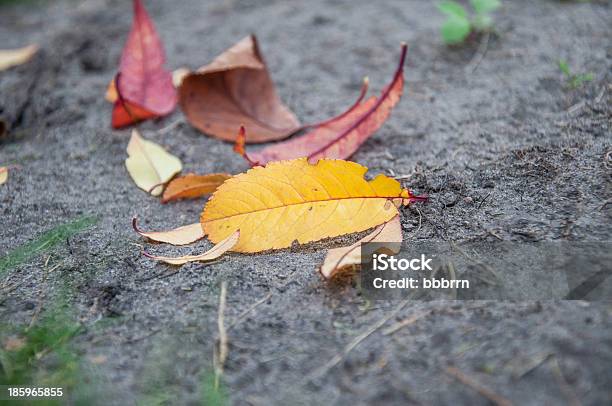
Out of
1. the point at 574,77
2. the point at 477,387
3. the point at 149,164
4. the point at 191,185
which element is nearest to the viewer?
the point at 477,387

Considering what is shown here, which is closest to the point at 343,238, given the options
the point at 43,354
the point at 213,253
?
the point at 213,253

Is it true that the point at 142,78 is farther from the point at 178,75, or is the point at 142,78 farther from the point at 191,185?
the point at 191,185

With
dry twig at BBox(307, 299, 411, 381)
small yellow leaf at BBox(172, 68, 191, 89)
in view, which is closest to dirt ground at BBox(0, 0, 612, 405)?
dry twig at BBox(307, 299, 411, 381)

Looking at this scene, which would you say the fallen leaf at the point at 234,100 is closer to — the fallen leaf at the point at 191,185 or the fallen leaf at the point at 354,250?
the fallen leaf at the point at 191,185

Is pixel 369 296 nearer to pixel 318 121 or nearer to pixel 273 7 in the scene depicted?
pixel 318 121

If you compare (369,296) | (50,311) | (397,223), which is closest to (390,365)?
(369,296)

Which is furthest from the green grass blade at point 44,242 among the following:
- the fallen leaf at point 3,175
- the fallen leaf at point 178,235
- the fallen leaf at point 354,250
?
the fallen leaf at point 354,250
